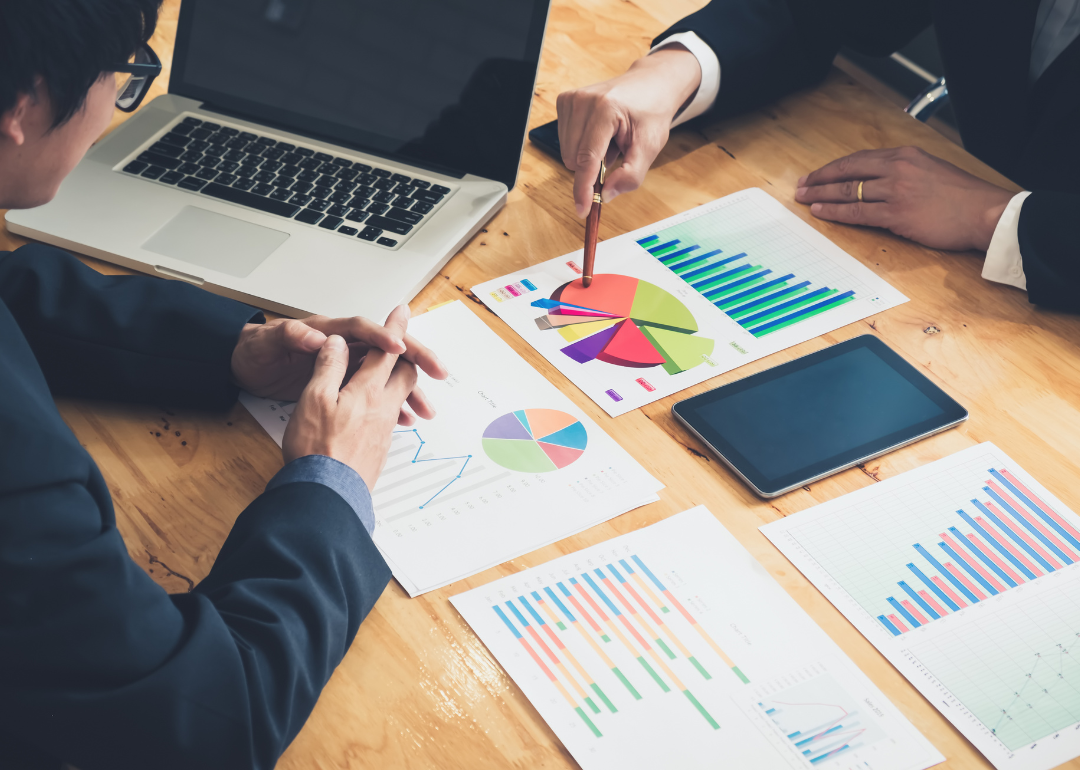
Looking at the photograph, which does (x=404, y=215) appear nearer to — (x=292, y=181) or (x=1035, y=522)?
(x=292, y=181)

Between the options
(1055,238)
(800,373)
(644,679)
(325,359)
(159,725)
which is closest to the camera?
(159,725)

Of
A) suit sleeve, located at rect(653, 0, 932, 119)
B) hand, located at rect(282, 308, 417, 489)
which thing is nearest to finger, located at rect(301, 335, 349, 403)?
hand, located at rect(282, 308, 417, 489)

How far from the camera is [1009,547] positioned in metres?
0.90

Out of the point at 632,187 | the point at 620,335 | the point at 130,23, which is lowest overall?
the point at 620,335

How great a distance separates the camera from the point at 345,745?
73cm

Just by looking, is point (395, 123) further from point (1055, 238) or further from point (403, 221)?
point (1055, 238)

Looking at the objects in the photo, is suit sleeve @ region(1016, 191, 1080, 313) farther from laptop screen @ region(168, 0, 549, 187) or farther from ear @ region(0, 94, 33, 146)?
ear @ region(0, 94, 33, 146)

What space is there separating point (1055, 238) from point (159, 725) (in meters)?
1.12

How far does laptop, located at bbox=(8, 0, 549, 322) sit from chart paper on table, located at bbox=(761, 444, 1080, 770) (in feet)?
1.89

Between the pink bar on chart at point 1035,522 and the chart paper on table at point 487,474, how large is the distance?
13.9 inches

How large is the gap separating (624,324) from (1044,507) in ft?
1.59

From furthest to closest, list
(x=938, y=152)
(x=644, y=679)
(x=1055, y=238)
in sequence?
(x=938, y=152)
(x=1055, y=238)
(x=644, y=679)

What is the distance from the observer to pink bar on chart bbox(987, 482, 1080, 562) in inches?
35.2

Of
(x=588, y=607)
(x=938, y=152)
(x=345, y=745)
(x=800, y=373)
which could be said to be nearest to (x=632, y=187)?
(x=800, y=373)
